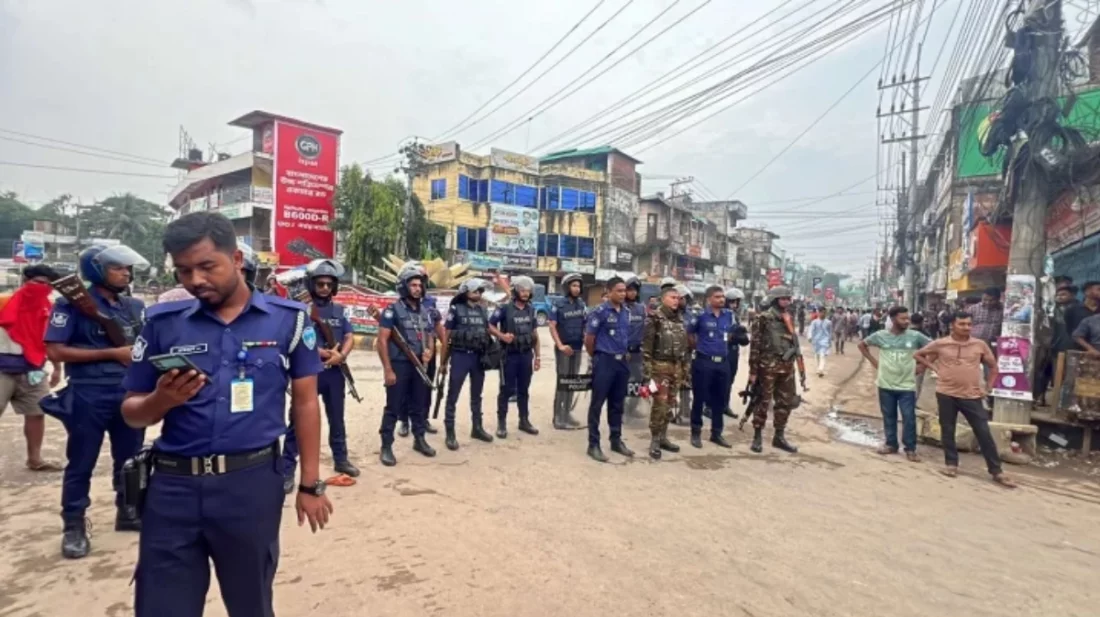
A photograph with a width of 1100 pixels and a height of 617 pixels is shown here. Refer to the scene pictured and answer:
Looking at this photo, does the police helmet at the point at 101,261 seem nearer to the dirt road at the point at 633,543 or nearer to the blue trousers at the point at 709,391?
the dirt road at the point at 633,543

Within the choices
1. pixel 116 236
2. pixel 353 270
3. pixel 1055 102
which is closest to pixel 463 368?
pixel 1055 102

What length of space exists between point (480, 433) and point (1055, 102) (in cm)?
787

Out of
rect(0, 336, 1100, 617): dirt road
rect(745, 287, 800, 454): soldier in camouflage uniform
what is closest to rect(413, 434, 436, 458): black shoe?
rect(0, 336, 1100, 617): dirt road

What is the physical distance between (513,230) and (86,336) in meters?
31.8

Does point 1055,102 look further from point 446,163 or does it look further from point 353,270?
point 446,163

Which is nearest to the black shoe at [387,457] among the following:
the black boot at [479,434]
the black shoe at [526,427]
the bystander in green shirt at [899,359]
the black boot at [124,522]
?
the black boot at [479,434]

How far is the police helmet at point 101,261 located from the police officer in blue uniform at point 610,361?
12.9 ft

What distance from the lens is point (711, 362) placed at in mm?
6832

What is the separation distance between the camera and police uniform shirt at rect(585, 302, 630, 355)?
591 centimetres

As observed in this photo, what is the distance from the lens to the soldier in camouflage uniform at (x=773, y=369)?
255 inches

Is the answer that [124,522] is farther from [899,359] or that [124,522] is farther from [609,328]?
[899,359]

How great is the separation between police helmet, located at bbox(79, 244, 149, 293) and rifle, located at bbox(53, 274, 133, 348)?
0.33 ft

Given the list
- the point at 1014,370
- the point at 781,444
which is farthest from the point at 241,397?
the point at 1014,370

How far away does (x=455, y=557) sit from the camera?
351cm
